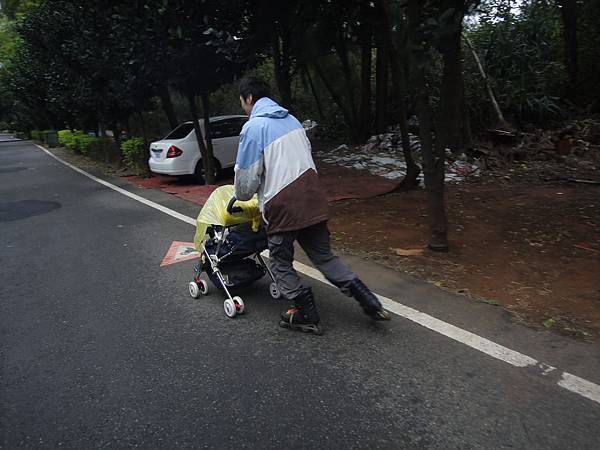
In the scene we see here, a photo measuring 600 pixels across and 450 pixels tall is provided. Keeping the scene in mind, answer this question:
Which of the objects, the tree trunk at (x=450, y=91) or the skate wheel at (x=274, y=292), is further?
the tree trunk at (x=450, y=91)

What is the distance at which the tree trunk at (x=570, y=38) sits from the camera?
40.3ft

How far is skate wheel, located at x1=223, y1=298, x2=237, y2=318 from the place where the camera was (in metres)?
3.95

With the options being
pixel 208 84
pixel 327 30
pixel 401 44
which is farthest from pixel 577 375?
pixel 327 30

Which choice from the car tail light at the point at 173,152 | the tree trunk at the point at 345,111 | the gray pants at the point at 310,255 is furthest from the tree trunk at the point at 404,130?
the tree trunk at the point at 345,111

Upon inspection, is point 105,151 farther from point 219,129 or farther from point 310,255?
point 310,255

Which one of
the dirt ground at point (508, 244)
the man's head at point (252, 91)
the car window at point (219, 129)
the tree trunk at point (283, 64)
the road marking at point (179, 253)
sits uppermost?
the tree trunk at point (283, 64)

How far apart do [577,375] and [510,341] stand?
1.66 ft

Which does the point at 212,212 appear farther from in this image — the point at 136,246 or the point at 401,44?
the point at 401,44

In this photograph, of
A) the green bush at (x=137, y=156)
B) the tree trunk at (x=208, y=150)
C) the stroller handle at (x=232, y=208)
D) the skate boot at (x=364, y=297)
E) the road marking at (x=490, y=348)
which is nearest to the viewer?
the road marking at (x=490, y=348)

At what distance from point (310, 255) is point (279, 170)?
730 millimetres

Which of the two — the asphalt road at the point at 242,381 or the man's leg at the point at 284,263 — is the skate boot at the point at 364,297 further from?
the man's leg at the point at 284,263

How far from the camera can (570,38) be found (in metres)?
12.7

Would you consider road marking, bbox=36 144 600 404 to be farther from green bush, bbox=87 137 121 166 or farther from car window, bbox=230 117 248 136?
green bush, bbox=87 137 121 166

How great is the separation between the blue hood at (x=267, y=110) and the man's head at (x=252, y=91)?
0.22ft
